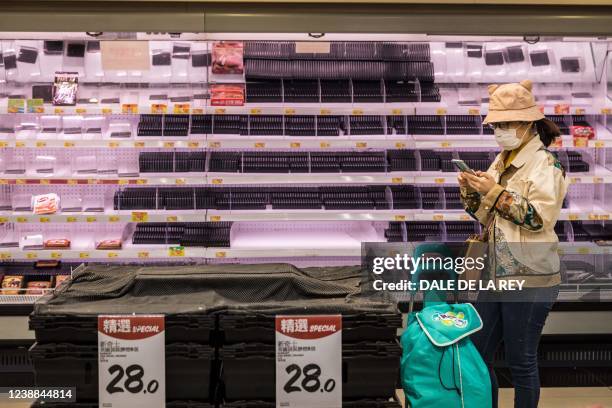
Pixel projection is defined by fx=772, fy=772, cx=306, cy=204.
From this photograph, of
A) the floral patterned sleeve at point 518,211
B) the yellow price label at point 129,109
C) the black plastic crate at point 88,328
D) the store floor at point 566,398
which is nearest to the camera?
the black plastic crate at point 88,328

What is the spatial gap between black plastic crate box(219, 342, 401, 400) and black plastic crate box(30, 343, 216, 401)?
82 millimetres

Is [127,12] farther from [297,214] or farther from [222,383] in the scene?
[222,383]

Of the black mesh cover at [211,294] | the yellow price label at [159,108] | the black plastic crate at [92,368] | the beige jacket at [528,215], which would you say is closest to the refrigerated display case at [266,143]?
the yellow price label at [159,108]

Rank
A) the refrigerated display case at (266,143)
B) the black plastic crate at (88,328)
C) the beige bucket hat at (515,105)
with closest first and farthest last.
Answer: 1. the black plastic crate at (88,328)
2. the beige bucket hat at (515,105)
3. the refrigerated display case at (266,143)

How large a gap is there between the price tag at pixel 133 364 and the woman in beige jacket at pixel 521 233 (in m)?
1.44

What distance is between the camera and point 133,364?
275 cm

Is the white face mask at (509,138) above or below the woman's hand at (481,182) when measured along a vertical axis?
above

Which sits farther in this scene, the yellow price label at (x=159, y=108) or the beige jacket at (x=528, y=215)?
the yellow price label at (x=159, y=108)

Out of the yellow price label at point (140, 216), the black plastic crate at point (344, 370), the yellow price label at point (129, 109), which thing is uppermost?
the yellow price label at point (129, 109)

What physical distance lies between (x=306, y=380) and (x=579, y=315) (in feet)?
8.73

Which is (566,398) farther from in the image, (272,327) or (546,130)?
(272,327)

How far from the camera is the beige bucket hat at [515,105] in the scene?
3.35 m

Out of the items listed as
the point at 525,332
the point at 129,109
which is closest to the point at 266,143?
the point at 129,109

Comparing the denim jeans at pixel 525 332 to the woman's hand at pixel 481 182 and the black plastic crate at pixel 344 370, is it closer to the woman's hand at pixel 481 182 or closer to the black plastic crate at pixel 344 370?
the woman's hand at pixel 481 182
